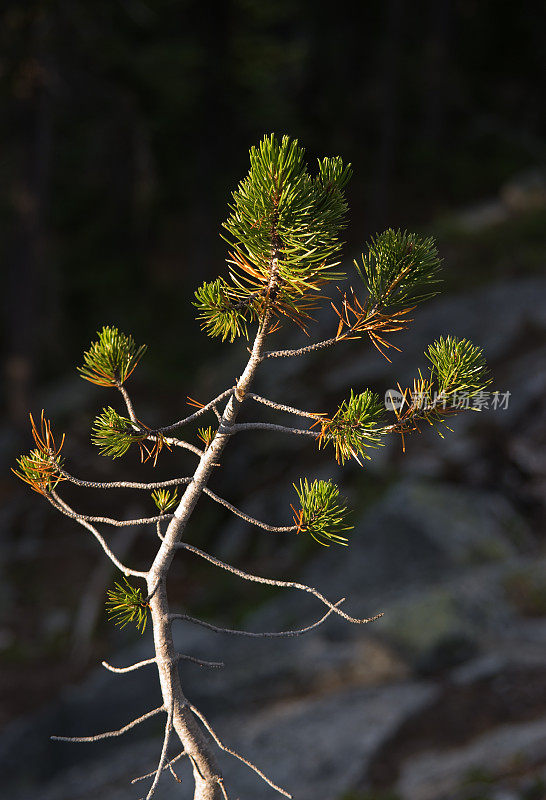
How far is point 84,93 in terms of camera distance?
11.2m

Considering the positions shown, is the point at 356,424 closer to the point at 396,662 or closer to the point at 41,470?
the point at 41,470

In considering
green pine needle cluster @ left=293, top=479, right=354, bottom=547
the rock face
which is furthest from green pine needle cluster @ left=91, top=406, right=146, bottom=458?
the rock face

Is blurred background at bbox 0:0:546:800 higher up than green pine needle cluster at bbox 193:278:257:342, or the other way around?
blurred background at bbox 0:0:546:800

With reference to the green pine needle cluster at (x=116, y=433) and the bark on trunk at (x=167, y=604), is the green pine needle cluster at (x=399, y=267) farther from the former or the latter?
the green pine needle cluster at (x=116, y=433)

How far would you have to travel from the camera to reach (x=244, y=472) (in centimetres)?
1050

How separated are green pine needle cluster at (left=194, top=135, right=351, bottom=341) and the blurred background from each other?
13.0 ft

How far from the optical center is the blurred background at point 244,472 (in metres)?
5.69

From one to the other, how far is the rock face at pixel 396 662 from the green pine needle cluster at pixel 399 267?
377cm

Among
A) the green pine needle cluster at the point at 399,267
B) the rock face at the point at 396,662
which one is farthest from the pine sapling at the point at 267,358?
the rock face at the point at 396,662

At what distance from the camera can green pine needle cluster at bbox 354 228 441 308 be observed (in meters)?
2.11

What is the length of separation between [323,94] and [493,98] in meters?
6.78

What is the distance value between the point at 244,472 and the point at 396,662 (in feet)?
15.7

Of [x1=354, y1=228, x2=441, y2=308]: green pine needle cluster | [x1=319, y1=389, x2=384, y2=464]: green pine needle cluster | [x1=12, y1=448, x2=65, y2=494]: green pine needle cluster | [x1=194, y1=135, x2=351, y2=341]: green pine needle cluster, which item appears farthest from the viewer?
[x1=12, y1=448, x2=65, y2=494]: green pine needle cluster

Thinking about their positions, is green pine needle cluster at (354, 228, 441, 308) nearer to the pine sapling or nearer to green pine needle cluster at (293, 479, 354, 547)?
the pine sapling
